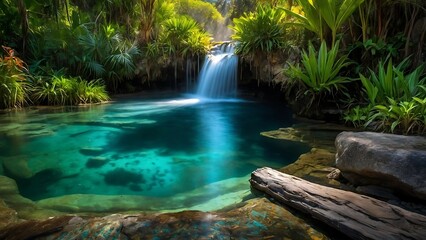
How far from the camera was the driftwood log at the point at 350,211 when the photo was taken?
2016mm

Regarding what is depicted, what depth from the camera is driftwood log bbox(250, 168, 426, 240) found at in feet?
6.61

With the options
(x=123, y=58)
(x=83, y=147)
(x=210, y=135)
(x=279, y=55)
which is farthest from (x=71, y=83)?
(x=279, y=55)

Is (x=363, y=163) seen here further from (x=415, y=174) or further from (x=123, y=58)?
(x=123, y=58)

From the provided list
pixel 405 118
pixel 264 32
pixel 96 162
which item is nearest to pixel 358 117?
pixel 405 118

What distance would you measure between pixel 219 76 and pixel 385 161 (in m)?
9.24

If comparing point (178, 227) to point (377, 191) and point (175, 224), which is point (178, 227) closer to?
point (175, 224)

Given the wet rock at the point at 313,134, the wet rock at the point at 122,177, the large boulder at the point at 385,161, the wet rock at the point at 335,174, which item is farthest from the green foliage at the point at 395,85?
the wet rock at the point at 122,177

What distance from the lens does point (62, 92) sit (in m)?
9.50

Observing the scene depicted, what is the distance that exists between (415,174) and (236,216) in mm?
1508

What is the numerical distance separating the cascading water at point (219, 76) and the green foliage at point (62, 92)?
160 inches

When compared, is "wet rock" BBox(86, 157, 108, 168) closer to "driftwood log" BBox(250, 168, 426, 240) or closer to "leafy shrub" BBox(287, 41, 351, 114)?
"driftwood log" BBox(250, 168, 426, 240)

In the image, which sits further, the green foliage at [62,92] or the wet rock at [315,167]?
the green foliage at [62,92]

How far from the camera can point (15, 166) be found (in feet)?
13.8

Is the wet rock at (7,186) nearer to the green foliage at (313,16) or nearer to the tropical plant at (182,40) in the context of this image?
the green foliage at (313,16)
